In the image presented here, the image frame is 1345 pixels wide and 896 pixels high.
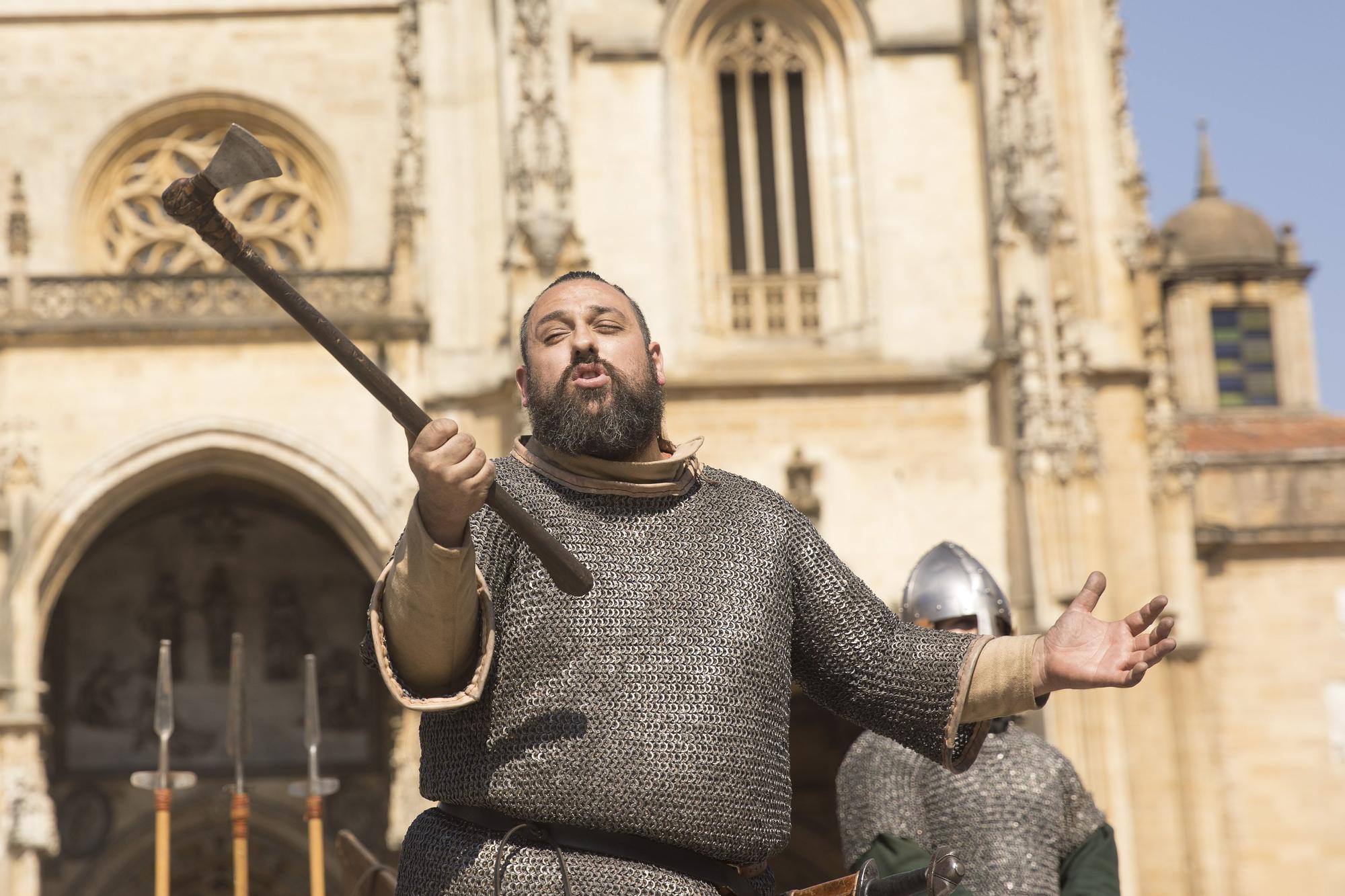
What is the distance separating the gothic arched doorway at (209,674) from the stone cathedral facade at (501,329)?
1.3 inches

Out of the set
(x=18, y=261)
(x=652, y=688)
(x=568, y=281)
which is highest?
(x=18, y=261)

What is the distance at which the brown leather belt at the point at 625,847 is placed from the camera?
8.91ft

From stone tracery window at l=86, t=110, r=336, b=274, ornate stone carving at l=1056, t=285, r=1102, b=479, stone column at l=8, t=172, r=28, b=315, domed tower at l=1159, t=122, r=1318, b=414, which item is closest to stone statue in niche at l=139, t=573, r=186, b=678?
stone tracery window at l=86, t=110, r=336, b=274

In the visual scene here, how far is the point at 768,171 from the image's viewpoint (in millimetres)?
17438

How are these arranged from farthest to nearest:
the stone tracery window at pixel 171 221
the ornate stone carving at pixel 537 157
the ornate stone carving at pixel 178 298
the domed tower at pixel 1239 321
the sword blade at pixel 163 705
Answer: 1. the domed tower at pixel 1239 321
2. the stone tracery window at pixel 171 221
3. the ornate stone carving at pixel 178 298
4. the ornate stone carving at pixel 537 157
5. the sword blade at pixel 163 705

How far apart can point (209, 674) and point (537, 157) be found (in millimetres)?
5945

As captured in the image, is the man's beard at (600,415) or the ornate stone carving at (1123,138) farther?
the ornate stone carving at (1123,138)

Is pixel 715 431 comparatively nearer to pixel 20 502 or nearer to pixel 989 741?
pixel 20 502

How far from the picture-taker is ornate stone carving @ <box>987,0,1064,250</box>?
53.0 ft

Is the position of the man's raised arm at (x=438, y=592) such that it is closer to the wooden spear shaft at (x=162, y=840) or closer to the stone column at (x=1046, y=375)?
the wooden spear shaft at (x=162, y=840)

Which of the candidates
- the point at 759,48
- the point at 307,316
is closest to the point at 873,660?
the point at 307,316

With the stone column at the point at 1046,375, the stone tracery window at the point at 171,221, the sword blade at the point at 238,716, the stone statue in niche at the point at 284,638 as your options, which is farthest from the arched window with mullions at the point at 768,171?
the sword blade at the point at 238,716

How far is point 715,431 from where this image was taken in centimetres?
1631

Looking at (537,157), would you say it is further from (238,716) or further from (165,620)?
(238,716)
